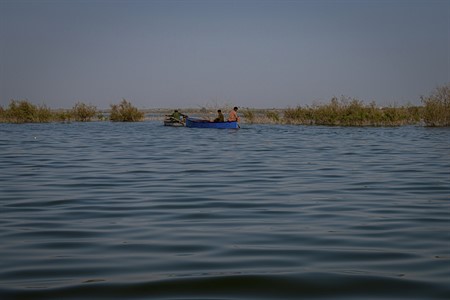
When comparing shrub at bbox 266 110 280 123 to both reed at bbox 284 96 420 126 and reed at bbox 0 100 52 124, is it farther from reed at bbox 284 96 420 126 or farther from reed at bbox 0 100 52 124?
reed at bbox 0 100 52 124

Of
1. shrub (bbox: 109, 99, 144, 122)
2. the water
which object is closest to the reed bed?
shrub (bbox: 109, 99, 144, 122)

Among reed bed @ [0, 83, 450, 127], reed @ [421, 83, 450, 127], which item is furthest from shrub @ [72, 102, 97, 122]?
reed @ [421, 83, 450, 127]

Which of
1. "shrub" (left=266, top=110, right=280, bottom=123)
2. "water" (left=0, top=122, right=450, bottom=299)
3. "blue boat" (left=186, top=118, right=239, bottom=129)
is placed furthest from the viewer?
"shrub" (left=266, top=110, right=280, bottom=123)

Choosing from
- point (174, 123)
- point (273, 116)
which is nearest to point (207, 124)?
point (174, 123)

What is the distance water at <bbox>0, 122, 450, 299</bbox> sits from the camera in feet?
14.7

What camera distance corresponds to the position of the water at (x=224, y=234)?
14.7ft

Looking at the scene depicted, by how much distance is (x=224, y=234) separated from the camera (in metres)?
6.41

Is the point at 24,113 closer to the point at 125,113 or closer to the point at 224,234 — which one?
the point at 125,113

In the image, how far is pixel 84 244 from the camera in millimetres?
5918

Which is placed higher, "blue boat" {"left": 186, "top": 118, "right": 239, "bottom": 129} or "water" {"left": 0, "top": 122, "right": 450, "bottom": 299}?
"blue boat" {"left": 186, "top": 118, "right": 239, "bottom": 129}

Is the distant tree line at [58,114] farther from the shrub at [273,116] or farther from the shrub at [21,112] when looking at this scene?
the shrub at [273,116]

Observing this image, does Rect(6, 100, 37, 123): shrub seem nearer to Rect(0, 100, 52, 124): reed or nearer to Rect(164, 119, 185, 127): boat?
Rect(0, 100, 52, 124): reed

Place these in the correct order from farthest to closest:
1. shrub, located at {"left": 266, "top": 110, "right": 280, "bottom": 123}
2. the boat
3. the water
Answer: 1. shrub, located at {"left": 266, "top": 110, "right": 280, "bottom": 123}
2. the boat
3. the water

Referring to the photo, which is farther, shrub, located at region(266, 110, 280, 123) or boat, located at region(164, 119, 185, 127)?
shrub, located at region(266, 110, 280, 123)
